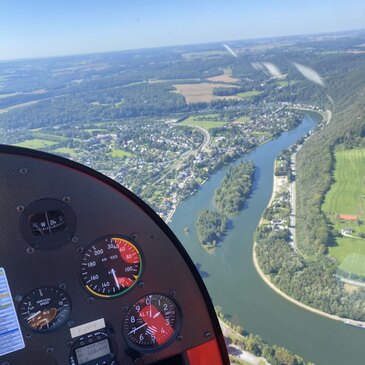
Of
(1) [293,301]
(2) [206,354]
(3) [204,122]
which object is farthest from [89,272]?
(3) [204,122]

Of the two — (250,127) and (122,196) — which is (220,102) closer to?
(250,127)

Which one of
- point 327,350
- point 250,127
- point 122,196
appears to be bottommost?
point 327,350

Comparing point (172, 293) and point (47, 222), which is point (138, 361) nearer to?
point (172, 293)

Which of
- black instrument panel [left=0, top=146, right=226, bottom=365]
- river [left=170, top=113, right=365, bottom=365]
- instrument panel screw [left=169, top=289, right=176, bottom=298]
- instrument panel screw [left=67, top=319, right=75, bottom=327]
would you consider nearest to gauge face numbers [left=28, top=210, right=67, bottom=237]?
black instrument panel [left=0, top=146, right=226, bottom=365]

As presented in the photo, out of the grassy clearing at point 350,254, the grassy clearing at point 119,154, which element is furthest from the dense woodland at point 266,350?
the grassy clearing at point 119,154

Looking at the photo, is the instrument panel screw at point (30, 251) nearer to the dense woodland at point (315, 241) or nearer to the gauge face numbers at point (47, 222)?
the gauge face numbers at point (47, 222)

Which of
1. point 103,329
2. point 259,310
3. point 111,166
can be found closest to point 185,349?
point 103,329
